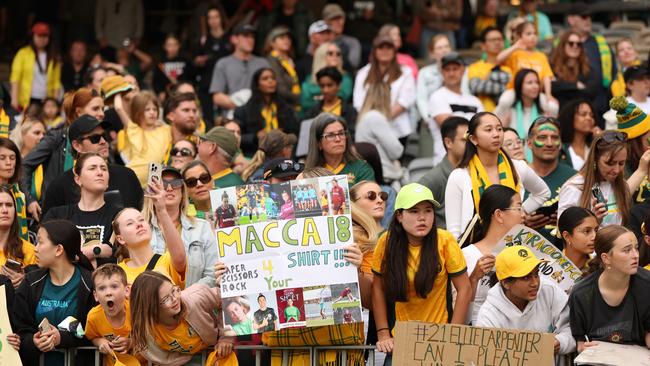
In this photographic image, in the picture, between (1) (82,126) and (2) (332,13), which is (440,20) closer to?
(2) (332,13)

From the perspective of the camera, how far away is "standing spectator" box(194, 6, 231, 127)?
1886cm

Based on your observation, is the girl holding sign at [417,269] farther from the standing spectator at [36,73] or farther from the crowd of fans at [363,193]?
the standing spectator at [36,73]

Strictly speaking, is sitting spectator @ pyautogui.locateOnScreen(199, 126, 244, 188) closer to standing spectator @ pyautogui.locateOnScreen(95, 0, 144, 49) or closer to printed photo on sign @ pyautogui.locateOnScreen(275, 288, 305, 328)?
printed photo on sign @ pyautogui.locateOnScreen(275, 288, 305, 328)

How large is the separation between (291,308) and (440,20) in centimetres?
1179

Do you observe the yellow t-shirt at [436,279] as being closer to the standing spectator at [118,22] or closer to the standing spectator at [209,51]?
the standing spectator at [209,51]

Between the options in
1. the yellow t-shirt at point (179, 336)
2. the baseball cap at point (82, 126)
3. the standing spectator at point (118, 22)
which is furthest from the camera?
the standing spectator at point (118, 22)

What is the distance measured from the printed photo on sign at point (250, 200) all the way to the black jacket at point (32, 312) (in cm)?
127

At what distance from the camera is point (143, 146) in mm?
14414

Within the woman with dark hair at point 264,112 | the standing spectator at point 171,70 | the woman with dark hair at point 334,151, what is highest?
the standing spectator at point 171,70

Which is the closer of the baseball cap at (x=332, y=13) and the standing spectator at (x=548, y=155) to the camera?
the standing spectator at (x=548, y=155)

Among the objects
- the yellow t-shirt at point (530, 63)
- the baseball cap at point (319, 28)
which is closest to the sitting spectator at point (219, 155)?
the yellow t-shirt at point (530, 63)

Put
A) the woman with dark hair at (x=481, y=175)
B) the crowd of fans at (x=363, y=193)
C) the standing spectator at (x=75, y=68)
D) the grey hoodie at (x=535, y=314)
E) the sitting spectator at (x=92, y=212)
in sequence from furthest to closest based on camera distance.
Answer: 1. the standing spectator at (x=75, y=68)
2. the woman with dark hair at (x=481, y=175)
3. the sitting spectator at (x=92, y=212)
4. the crowd of fans at (x=363, y=193)
5. the grey hoodie at (x=535, y=314)

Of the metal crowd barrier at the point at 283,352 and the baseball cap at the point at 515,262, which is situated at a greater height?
the baseball cap at the point at 515,262

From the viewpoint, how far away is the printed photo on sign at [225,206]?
10.4 metres
